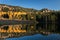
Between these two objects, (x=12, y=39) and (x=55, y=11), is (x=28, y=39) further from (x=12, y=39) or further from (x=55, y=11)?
(x=55, y=11)

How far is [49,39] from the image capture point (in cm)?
→ 2178

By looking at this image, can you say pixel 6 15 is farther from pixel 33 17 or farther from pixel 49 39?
pixel 49 39

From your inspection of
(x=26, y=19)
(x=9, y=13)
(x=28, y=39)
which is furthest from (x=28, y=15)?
(x=28, y=39)

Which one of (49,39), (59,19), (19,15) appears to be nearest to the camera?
(49,39)

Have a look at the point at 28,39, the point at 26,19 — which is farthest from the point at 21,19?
the point at 28,39

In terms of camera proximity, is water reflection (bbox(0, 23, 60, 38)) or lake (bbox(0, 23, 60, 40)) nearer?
lake (bbox(0, 23, 60, 40))

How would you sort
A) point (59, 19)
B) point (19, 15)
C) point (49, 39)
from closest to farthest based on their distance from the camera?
point (49, 39) → point (59, 19) → point (19, 15)

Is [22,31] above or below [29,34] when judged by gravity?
below

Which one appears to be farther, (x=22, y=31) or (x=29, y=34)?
(x=22, y=31)

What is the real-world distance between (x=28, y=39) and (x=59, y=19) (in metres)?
63.2

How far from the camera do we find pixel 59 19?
84.4m

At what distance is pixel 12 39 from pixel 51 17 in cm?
6432

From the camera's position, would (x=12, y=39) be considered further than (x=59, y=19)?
No

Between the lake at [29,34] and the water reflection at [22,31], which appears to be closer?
the lake at [29,34]
